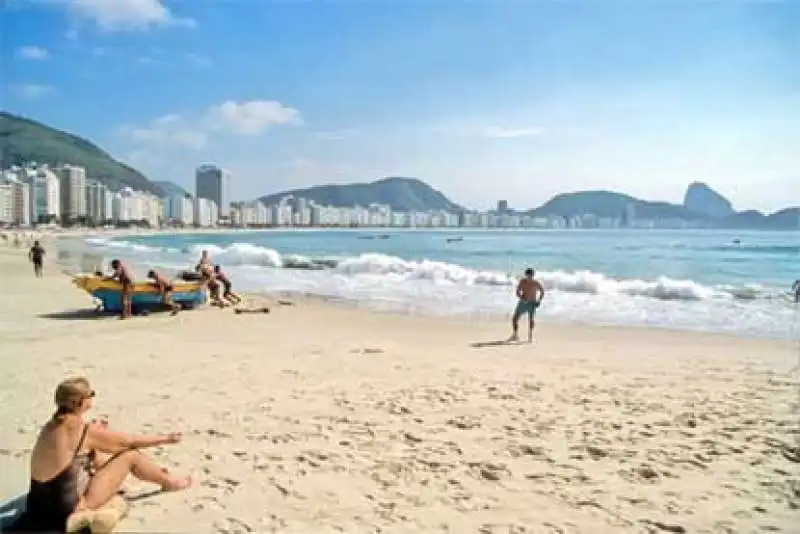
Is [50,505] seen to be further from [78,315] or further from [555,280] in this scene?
[555,280]

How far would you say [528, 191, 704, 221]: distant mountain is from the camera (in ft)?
470

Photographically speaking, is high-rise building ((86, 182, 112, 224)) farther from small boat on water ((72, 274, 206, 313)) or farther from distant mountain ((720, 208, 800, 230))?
small boat on water ((72, 274, 206, 313))

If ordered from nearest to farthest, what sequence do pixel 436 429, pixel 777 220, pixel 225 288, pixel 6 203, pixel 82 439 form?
pixel 82 439 < pixel 436 429 < pixel 225 288 < pixel 777 220 < pixel 6 203

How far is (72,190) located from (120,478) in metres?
166

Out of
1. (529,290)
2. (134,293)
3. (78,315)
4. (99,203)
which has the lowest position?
(78,315)

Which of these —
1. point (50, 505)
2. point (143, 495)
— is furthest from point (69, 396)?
point (143, 495)

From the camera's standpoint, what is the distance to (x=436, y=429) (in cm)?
516

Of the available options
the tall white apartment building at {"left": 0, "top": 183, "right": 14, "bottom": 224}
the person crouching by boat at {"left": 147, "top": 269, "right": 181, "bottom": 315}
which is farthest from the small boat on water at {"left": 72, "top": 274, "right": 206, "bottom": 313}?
the tall white apartment building at {"left": 0, "top": 183, "right": 14, "bottom": 224}

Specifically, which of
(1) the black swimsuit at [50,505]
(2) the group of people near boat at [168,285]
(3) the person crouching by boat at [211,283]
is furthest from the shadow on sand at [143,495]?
(3) the person crouching by boat at [211,283]

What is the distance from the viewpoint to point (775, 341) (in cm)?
1090

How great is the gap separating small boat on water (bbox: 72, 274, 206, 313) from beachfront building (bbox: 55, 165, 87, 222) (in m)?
149

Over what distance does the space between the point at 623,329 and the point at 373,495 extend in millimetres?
9620

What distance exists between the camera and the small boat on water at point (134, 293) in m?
12.9

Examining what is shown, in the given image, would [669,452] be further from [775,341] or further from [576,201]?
[576,201]
